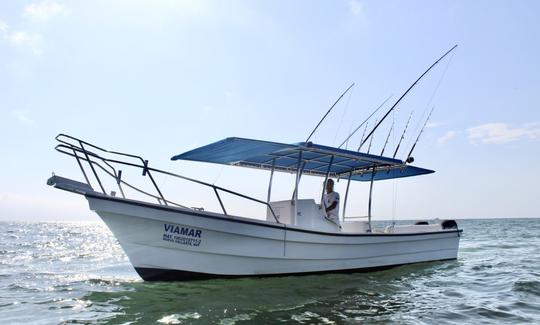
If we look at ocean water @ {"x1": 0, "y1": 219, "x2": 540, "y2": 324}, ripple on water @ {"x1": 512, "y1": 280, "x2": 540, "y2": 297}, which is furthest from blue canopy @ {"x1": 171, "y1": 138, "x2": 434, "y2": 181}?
ripple on water @ {"x1": 512, "y1": 280, "x2": 540, "y2": 297}

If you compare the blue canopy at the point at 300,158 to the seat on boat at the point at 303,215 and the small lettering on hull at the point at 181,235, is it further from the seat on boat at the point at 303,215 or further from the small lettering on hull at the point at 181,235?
the small lettering on hull at the point at 181,235

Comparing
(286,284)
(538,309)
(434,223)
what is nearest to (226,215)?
(286,284)

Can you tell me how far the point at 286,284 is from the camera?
27.6 ft

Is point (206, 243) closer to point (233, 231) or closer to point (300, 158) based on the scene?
point (233, 231)

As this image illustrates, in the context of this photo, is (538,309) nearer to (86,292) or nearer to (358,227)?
(358,227)

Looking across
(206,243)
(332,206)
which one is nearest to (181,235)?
(206,243)

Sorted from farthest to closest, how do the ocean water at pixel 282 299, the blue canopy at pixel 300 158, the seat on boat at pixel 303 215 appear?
the seat on boat at pixel 303 215
the blue canopy at pixel 300 158
the ocean water at pixel 282 299

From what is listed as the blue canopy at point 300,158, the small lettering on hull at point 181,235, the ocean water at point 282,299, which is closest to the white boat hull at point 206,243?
the small lettering on hull at point 181,235

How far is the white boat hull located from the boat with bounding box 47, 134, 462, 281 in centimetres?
2

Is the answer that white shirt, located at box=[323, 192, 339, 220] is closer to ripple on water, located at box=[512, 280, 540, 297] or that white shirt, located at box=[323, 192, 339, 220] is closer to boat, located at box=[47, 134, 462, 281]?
boat, located at box=[47, 134, 462, 281]

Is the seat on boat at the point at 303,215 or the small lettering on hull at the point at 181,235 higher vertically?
the seat on boat at the point at 303,215

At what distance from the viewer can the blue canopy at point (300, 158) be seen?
848cm

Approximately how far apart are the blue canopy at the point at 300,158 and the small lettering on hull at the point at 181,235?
5.66ft

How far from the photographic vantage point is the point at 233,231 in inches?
316
